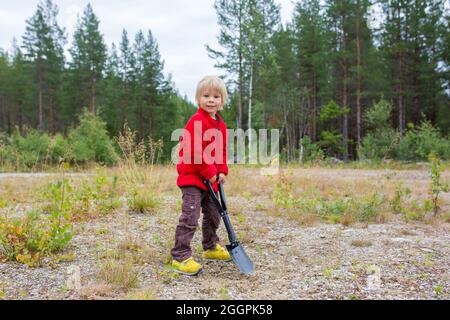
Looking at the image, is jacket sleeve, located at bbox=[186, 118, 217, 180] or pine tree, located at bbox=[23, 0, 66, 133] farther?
pine tree, located at bbox=[23, 0, 66, 133]

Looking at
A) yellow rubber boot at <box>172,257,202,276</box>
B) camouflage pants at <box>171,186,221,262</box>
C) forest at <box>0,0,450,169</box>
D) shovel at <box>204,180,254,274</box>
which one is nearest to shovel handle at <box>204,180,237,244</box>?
shovel at <box>204,180,254,274</box>

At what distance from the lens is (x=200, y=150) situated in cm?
328

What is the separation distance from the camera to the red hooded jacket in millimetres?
3309

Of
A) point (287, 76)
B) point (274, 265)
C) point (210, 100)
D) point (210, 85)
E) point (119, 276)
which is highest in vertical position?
point (287, 76)

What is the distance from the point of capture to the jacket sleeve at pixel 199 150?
10.8 ft

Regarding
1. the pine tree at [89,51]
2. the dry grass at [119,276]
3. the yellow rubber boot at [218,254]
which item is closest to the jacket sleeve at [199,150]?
the yellow rubber boot at [218,254]

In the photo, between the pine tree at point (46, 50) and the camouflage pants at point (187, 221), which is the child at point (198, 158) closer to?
the camouflage pants at point (187, 221)

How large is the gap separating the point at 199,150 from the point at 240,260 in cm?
100

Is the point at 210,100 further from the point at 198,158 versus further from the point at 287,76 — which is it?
the point at 287,76

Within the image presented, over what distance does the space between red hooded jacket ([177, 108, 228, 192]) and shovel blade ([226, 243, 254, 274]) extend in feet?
1.92

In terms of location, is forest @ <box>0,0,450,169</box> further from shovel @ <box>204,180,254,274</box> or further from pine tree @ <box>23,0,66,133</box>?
shovel @ <box>204,180,254,274</box>

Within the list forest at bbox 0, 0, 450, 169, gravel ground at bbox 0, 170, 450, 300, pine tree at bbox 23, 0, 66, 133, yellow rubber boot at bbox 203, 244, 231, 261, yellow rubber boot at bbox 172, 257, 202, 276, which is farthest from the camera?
pine tree at bbox 23, 0, 66, 133

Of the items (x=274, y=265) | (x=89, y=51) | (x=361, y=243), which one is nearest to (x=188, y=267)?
(x=274, y=265)

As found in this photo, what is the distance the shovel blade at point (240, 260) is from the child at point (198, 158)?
12.4 inches
